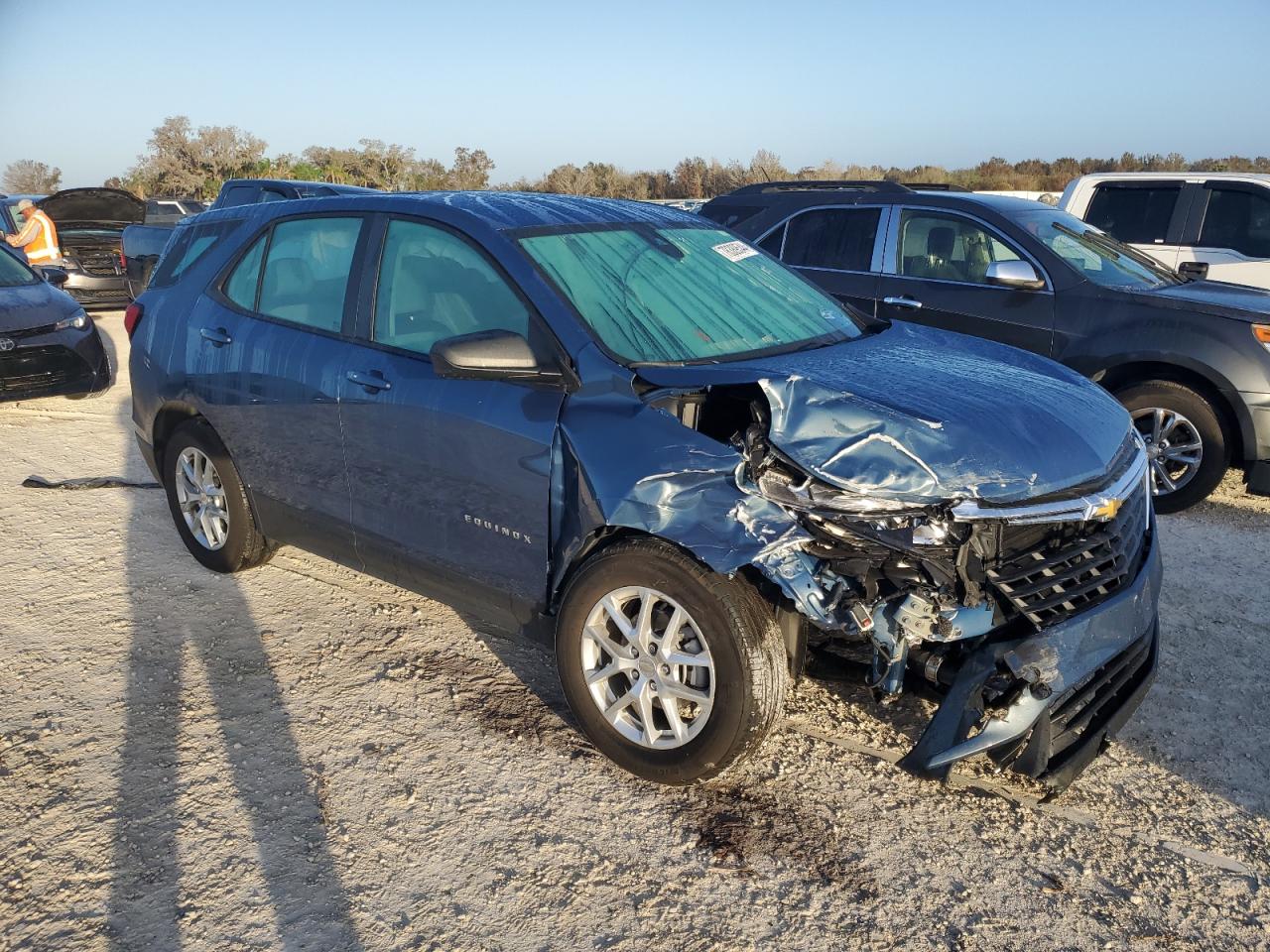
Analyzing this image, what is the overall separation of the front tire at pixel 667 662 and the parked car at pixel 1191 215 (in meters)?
6.85

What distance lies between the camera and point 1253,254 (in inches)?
325


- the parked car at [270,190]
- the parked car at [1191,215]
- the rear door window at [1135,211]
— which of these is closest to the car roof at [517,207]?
the parked car at [1191,215]

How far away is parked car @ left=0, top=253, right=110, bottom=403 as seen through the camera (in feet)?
26.2

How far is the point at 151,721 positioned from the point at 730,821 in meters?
2.09

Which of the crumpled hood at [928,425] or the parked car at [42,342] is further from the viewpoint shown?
the parked car at [42,342]

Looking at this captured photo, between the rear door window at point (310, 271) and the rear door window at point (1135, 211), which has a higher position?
the rear door window at point (310, 271)

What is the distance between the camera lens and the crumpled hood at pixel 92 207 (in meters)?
14.7

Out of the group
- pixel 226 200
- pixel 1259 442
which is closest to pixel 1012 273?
pixel 1259 442

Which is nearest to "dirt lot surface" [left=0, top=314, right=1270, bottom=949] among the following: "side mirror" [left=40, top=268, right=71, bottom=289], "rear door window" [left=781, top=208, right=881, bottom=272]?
"rear door window" [left=781, top=208, right=881, bottom=272]

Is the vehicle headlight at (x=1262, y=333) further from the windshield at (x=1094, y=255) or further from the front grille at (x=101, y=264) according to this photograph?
the front grille at (x=101, y=264)

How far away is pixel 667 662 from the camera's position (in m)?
3.09

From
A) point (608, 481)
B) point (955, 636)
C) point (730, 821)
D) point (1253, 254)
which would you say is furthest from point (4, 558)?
point (1253, 254)

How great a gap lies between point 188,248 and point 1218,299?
578 centimetres

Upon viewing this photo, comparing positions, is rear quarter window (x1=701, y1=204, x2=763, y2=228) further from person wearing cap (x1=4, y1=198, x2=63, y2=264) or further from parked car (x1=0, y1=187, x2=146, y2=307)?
parked car (x1=0, y1=187, x2=146, y2=307)
